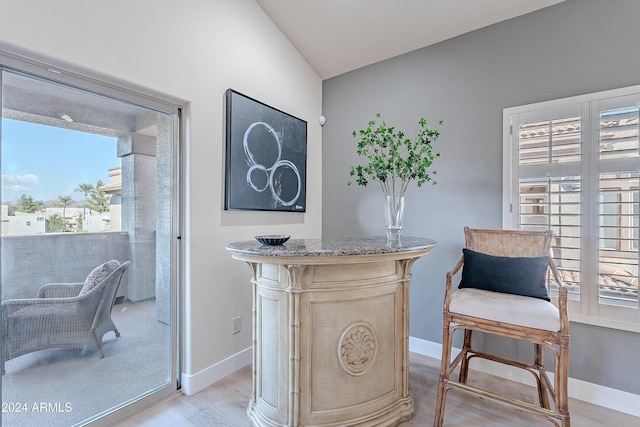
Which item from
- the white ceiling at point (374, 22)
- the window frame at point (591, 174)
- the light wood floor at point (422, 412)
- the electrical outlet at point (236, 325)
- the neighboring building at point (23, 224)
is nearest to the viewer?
the neighboring building at point (23, 224)

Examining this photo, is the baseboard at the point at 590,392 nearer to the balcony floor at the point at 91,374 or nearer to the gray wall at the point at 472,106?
the gray wall at the point at 472,106

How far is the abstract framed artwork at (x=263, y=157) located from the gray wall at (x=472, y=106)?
1.62ft

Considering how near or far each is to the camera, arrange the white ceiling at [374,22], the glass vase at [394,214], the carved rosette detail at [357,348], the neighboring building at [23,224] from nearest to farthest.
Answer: the neighboring building at [23,224] < the carved rosette detail at [357,348] < the glass vase at [394,214] < the white ceiling at [374,22]

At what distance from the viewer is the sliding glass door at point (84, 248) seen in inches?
59.2

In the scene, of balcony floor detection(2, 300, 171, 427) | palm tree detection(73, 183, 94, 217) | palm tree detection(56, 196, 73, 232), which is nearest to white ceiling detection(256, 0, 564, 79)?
palm tree detection(73, 183, 94, 217)

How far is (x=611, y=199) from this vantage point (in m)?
1.99

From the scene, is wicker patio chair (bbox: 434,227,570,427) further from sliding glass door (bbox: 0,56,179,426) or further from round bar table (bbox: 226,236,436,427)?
sliding glass door (bbox: 0,56,179,426)

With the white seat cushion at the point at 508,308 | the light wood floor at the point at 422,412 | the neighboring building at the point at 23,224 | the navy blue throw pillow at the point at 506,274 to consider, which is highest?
the neighboring building at the point at 23,224

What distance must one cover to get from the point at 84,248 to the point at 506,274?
2511mm

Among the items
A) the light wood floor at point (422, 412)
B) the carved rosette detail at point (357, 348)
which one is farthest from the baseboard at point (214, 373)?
the carved rosette detail at point (357, 348)

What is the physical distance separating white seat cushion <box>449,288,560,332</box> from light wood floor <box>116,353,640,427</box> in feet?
2.35

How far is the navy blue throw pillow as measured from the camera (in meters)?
1.88

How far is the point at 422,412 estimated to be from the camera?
1.94 meters

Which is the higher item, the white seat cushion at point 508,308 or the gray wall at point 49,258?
the gray wall at point 49,258
